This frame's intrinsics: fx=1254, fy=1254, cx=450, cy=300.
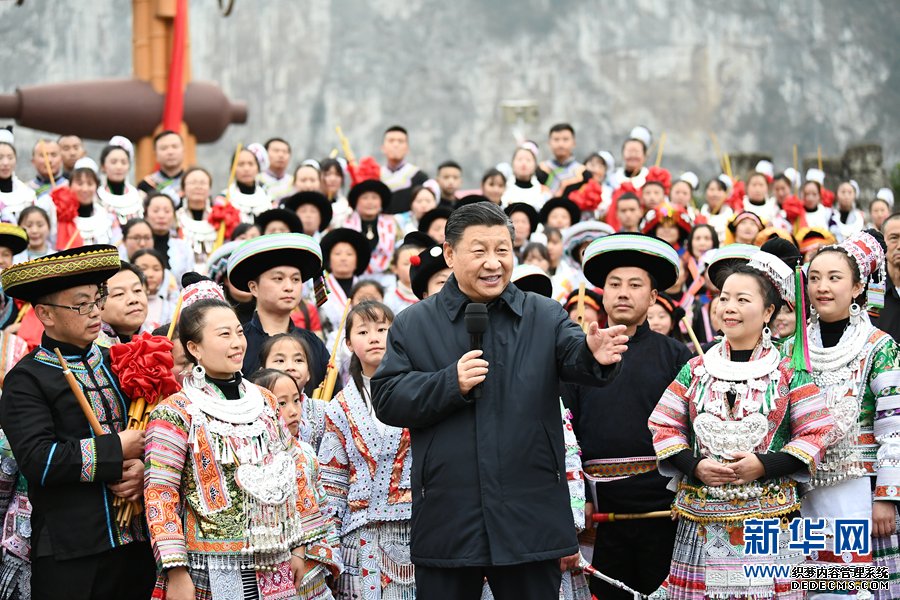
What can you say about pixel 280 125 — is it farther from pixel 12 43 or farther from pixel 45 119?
pixel 45 119

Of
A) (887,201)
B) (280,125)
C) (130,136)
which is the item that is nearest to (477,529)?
(130,136)

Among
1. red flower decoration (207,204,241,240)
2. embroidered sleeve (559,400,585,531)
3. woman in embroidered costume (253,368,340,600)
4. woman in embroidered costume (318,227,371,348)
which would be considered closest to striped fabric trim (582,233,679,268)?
embroidered sleeve (559,400,585,531)

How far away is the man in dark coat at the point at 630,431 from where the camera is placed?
5.15 metres

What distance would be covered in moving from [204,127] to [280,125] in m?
12.6

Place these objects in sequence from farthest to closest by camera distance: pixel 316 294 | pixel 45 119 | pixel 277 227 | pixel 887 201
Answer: pixel 887 201 → pixel 45 119 → pixel 277 227 → pixel 316 294

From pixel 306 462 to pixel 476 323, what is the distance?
1.09 m

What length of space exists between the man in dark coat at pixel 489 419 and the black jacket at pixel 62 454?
100 centimetres

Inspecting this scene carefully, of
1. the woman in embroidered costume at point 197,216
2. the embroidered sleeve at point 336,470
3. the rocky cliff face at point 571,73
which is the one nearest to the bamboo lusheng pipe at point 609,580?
the embroidered sleeve at point 336,470

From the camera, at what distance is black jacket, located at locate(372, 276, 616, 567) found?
380 centimetres

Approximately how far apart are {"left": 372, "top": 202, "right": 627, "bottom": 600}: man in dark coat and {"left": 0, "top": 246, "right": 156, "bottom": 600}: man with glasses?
3.27ft

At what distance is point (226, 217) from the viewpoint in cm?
928

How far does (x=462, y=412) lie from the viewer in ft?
12.8

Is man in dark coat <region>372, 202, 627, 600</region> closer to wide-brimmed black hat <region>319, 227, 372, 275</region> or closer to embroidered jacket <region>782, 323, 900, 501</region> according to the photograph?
embroidered jacket <region>782, 323, 900, 501</region>

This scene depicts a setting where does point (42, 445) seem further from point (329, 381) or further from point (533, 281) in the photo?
point (533, 281)
